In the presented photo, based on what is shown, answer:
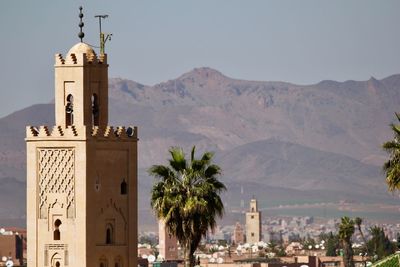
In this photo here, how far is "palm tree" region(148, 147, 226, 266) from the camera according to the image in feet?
146

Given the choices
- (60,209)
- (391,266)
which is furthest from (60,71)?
(391,266)

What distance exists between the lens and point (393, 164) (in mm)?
49938

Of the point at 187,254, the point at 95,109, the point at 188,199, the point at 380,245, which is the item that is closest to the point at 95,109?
the point at 95,109

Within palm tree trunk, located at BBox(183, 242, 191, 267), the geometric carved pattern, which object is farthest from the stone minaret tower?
palm tree trunk, located at BBox(183, 242, 191, 267)

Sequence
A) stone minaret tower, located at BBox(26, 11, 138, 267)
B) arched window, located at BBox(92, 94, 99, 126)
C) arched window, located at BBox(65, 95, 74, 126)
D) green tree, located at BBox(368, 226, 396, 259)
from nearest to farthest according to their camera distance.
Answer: stone minaret tower, located at BBox(26, 11, 138, 267)
arched window, located at BBox(65, 95, 74, 126)
arched window, located at BBox(92, 94, 99, 126)
green tree, located at BBox(368, 226, 396, 259)

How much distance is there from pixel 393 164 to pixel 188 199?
794 centimetres

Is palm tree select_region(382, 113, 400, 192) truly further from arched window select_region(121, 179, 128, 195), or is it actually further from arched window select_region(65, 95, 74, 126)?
arched window select_region(65, 95, 74, 126)

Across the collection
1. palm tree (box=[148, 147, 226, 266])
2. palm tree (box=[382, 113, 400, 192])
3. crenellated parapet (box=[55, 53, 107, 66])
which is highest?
crenellated parapet (box=[55, 53, 107, 66])

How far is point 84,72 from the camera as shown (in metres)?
41.9

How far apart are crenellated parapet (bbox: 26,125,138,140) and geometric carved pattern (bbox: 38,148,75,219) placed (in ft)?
1.10

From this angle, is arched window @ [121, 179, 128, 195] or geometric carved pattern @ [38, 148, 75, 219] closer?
geometric carved pattern @ [38, 148, 75, 219]

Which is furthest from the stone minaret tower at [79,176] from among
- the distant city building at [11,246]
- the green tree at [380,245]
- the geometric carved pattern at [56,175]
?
the distant city building at [11,246]

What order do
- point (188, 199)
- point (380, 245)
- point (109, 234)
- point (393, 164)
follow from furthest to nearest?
point (380, 245)
point (393, 164)
point (188, 199)
point (109, 234)

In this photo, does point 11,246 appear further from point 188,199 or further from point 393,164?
point 188,199
